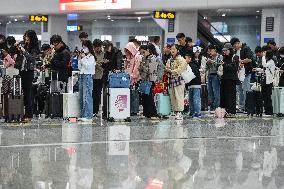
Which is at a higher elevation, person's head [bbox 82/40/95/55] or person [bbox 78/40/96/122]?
person's head [bbox 82/40/95/55]

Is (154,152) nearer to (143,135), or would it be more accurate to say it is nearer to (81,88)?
(143,135)

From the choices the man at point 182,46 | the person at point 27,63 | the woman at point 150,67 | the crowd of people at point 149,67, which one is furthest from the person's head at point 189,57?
the person at point 27,63

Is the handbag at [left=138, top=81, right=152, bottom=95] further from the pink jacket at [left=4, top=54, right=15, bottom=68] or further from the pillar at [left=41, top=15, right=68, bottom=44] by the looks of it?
the pillar at [left=41, top=15, right=68, bottom=44]

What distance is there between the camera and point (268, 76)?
43.6 ft

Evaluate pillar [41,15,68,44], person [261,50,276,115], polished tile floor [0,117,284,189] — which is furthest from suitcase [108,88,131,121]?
pillar [41,15,68,44]

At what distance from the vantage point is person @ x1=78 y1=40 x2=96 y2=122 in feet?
37.3

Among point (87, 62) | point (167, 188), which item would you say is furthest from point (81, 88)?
point (167, 188)

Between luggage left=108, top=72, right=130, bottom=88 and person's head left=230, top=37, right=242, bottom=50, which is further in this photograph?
person's head left=230, top=37, right=242, bottom=50

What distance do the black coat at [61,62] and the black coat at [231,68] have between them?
362 cm

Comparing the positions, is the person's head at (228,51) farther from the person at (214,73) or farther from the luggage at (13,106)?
the luggage at (13,106)

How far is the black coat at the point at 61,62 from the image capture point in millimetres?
11820

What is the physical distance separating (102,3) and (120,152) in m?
17.7

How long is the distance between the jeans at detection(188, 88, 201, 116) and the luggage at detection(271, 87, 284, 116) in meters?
2.17

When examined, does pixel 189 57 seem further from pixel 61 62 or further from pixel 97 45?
pixel 61 62
